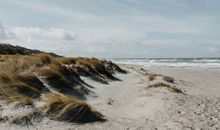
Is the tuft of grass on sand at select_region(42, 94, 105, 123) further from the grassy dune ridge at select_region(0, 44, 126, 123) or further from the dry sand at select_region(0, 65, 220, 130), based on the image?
the dry sand at select_region(0, 65, 220, 130)

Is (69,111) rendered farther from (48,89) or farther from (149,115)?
(48,89)

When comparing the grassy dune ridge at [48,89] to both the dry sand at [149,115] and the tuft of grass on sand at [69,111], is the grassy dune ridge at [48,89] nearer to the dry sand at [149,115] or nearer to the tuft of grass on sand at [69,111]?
the tuft of grass on sand at [69,111]

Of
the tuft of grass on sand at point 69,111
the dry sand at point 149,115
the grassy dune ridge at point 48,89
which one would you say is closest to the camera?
the dry sand at point 149,115

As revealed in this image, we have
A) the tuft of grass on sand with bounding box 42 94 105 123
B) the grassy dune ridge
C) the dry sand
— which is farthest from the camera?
the grassy dune ridge

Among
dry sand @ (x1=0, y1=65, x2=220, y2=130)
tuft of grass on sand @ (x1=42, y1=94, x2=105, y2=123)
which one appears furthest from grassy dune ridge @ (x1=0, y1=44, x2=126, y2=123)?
dry sand @ (x1=0, y1=65, x2=220, y2=130)

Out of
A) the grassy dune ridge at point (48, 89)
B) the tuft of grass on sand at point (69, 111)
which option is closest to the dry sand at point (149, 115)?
the tuft of grass on sand at point (69, 111)

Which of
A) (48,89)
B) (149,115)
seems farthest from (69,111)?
(48,89)

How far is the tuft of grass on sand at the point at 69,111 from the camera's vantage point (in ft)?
31.8

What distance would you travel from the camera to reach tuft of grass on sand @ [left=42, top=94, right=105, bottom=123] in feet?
31.8

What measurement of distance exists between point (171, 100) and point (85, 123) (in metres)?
5.12

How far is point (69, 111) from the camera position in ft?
32.3

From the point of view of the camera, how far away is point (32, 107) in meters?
10.1

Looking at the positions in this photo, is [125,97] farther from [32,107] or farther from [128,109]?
[32,107]

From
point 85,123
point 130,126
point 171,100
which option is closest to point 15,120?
point 85,123
